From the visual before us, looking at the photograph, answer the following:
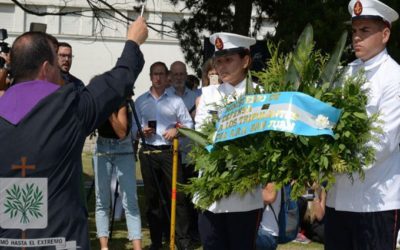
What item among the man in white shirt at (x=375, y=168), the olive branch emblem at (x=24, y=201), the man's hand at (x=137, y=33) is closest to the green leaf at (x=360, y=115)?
the man in white shirt at (x=375, y=168)

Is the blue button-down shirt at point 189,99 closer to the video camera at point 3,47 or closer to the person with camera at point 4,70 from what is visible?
the video camera at point 3,47

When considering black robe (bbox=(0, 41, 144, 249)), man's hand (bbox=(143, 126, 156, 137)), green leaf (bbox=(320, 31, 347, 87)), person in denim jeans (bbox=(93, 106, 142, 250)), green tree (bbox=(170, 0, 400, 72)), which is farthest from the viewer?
green tree (bbox=(170, 0, 400, 72))

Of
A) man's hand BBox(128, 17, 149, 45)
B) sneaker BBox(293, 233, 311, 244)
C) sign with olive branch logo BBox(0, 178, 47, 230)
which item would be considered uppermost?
man's hand BBox(128, 17, 149, 45)

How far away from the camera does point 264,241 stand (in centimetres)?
529

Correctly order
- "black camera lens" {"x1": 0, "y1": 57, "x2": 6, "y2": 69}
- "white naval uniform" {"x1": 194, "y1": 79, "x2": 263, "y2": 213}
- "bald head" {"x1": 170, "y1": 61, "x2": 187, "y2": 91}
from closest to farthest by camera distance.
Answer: "white naval uniform" {"x1": 194, "y1": 79, "x2": 263, "y2": 213}
"black camera lens" {"x1": 0, "y1": 57, "x2": 6, "y2": 69}
"bald head" {"x1": 170, "y1": 61, "x2": 187, "y2": 91}

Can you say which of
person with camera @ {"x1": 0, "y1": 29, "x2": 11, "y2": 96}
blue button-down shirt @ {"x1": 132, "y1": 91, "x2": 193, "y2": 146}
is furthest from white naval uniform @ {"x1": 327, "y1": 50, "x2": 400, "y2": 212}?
blue button-down shirt @ {"x1": 132, "y1": 91, "x2": 193, "y2": 146}

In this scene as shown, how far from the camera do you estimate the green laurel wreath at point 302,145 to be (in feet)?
13.5

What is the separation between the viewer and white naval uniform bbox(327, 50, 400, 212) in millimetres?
4176

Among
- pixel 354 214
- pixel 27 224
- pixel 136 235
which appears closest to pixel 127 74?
pixel 27 224

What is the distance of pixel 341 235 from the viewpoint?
4.39 m

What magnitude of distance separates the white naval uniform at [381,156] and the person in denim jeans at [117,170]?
330cm

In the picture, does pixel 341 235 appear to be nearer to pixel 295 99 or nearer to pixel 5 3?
pixel 295 99

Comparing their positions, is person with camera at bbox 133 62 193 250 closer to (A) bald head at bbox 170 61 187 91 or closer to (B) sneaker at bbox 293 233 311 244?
(A) bald head at bbox 170 61 187 91

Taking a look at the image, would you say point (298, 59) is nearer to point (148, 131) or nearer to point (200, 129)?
point (200, 129)
